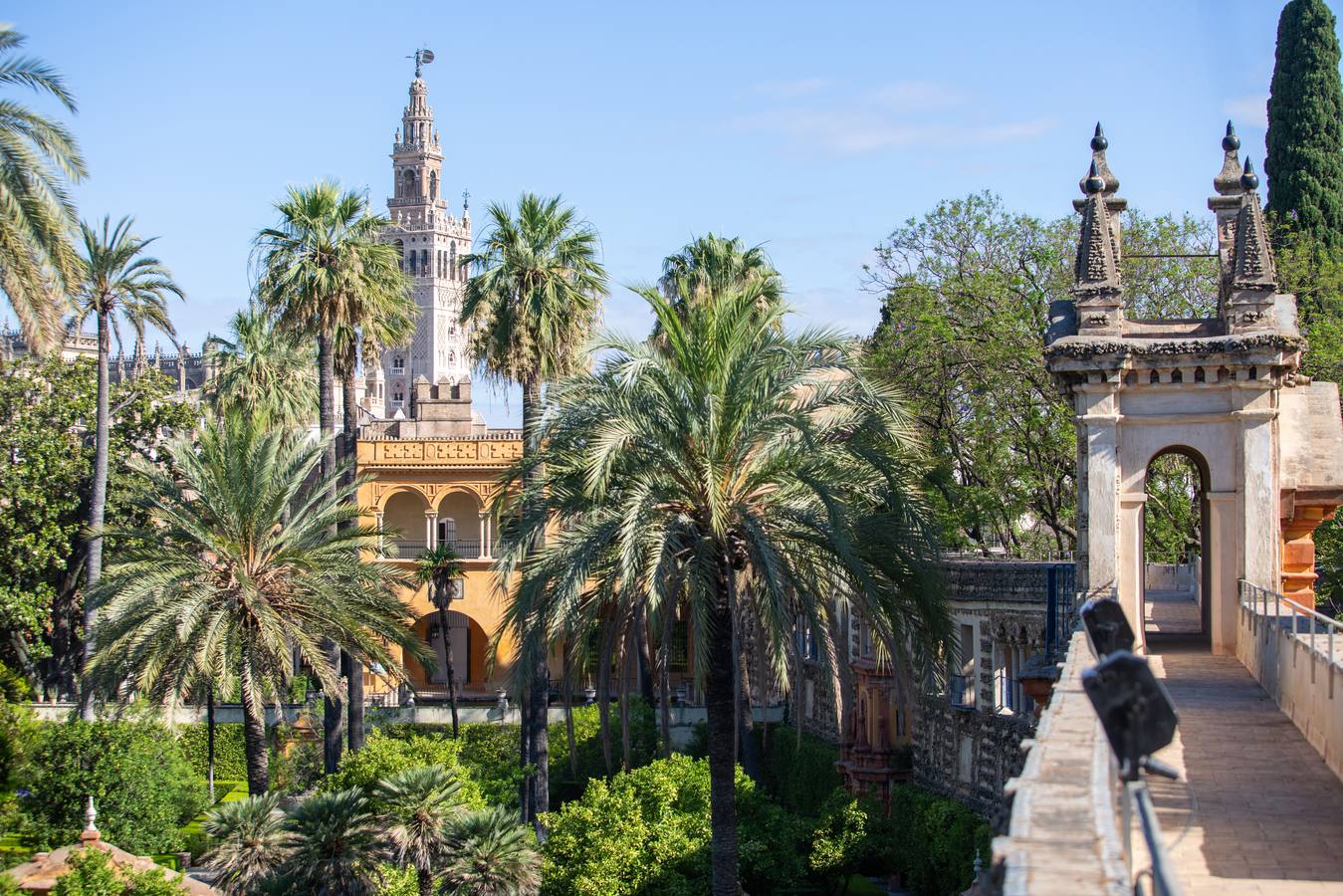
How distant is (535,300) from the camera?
34.2m

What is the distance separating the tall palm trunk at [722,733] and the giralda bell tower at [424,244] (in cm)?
13535

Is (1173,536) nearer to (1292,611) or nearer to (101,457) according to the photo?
(1292,611)

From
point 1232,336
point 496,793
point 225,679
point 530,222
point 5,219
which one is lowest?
point 496,793

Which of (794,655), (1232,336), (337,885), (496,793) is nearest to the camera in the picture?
(1232,336)

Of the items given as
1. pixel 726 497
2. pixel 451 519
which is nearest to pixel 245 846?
pixel 726 497

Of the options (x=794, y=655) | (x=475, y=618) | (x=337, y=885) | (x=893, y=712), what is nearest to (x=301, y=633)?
(x=337, y=885)

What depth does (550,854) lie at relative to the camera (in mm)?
26969

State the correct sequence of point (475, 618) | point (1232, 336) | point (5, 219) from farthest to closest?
point (475, 618), point (5, 219), point (1232, 336)

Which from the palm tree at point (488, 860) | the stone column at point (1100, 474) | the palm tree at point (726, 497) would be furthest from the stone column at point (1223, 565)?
the palm tree at point (488, 860)

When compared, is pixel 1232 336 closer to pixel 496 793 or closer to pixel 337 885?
pixel 337 885

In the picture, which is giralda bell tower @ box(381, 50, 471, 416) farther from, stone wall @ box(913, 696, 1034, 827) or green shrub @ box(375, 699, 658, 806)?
stone wall @ box(913, 696, 1034, 827)

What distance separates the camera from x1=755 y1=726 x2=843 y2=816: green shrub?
38.1m

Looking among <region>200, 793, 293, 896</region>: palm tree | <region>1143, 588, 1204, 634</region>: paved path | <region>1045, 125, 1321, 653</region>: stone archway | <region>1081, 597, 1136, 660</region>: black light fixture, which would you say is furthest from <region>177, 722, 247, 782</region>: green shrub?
<region>1081, 597, 1136, 660</region>: black light fixture

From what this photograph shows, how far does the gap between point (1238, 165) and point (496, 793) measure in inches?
817
